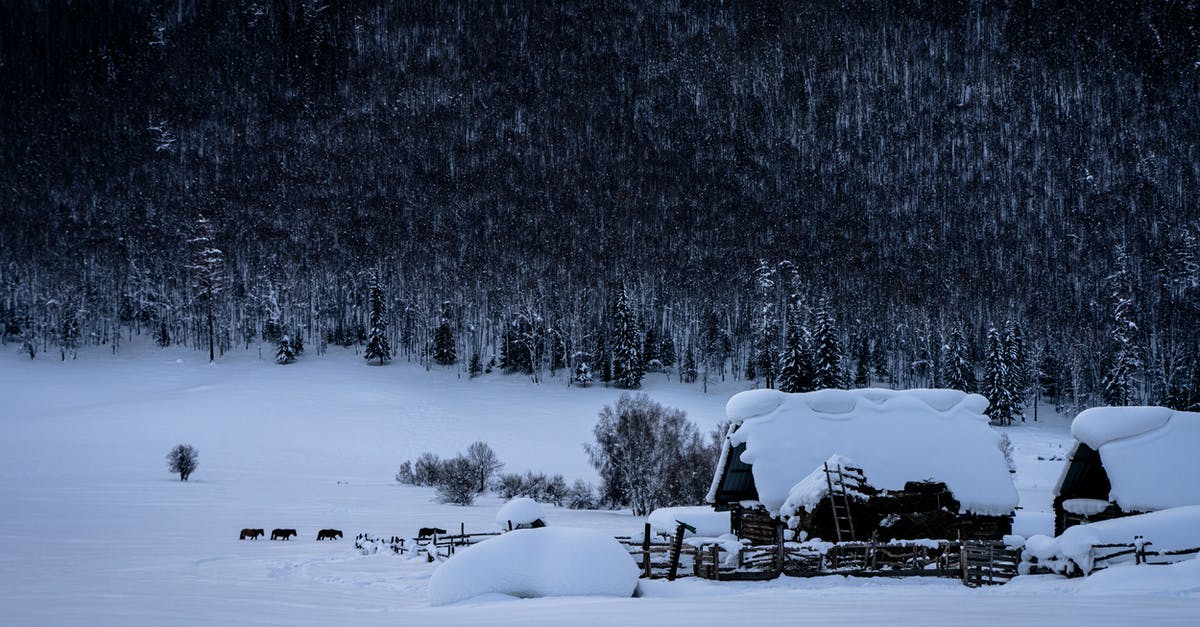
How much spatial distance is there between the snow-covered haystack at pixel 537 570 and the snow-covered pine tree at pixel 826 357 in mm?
71850

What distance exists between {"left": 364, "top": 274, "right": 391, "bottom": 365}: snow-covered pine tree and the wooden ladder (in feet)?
289

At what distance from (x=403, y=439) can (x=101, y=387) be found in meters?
41.0

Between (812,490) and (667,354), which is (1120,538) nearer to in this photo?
(812,490)

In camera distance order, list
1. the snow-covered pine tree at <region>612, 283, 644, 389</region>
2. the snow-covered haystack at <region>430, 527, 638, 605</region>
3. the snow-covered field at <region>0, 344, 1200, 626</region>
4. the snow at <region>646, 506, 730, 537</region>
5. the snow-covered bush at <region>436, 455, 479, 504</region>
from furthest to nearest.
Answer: the snow-covered pine tree at <region>612, 283, 644, 389</region>
the snow-covered bush at <region>436, 455, 479, 504</region>
the snow at <region>646, 506, 730, 537</region>
the snow-covered haystack at <region>430, 527, 638, 605</region>
the snow-covered field at <region>0, 344, 1200, 626</region>

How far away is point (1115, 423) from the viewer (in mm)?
22031

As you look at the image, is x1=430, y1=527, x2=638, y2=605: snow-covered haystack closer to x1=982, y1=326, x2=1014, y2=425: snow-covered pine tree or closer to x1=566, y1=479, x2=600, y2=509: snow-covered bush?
x1=566, y1=479, x2=600, y2=509: snow-covered bush

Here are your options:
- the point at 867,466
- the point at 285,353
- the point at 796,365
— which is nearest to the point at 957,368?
the point at 796,365

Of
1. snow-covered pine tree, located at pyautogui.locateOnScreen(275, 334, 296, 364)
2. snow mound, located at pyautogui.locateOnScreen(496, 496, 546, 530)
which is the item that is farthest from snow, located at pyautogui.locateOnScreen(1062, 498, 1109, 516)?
snow-covered pine tree, located at pyautogui.locateOnScreen(275, 334, 296, 364)

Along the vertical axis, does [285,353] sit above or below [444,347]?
below

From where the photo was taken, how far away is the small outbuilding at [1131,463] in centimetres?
2092

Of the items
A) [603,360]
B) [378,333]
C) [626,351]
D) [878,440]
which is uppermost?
[378,333]

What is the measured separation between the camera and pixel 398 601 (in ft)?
45.3

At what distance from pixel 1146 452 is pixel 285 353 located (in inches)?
3701

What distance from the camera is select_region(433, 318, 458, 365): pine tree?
10300cm
